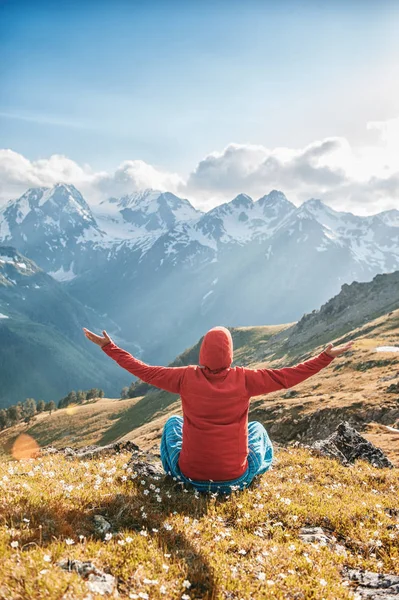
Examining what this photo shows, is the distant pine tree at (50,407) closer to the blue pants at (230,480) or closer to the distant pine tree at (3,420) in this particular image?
the distant pine tree at (3,420)

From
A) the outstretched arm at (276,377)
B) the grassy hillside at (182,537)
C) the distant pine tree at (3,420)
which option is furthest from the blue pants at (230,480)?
the distant pine tree at (3,420)

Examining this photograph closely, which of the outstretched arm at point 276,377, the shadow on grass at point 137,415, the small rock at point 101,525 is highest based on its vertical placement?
the outstretched arm at point 276,377

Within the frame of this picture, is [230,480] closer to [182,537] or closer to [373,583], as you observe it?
[182,537]

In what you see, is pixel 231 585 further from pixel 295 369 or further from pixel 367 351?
pixel 367 351

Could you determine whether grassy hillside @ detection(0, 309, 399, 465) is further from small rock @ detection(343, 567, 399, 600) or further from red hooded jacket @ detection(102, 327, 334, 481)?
small rock @ detection(343, 567, 399, 600)

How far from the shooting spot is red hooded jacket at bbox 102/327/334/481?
25.2ft

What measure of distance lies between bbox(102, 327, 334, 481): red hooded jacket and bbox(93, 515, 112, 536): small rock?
7.50 ft

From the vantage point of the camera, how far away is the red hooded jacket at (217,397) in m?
7.67

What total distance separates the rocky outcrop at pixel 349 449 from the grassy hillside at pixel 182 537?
3.72 metres

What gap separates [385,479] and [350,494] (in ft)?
8.77

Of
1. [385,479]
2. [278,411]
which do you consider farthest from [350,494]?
[278,411]

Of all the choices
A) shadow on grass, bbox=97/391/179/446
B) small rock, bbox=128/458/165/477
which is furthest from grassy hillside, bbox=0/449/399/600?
shadow on grass, bbox=97/391/179/446

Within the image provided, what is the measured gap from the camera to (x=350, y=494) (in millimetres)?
9523

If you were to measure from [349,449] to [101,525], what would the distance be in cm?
1106
